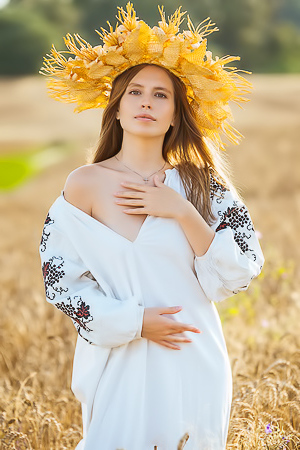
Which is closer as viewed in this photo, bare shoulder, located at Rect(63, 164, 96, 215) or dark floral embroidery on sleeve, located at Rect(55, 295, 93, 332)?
dark floral embroidery on sleeve, located at Rect(55, 295, 93, 332)

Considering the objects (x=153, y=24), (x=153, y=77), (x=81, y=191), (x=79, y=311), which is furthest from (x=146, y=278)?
(x=153, y=24)

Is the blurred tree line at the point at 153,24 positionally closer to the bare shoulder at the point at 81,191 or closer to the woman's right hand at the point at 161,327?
the bare shoulder at the point at 81,191

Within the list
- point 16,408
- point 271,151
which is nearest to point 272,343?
point 16,408

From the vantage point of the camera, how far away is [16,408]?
127 inches

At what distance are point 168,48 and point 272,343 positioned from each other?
2.84m

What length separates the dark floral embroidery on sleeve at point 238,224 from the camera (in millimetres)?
2574

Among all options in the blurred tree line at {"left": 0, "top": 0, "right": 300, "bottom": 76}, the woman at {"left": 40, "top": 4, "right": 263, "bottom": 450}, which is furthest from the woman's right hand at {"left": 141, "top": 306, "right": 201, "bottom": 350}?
the blurred tree line at {"left": 0, "top": 0, "right": 300, "bottom": 76}

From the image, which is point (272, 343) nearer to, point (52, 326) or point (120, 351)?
point (52, 326)

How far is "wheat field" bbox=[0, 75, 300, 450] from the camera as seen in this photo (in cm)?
302

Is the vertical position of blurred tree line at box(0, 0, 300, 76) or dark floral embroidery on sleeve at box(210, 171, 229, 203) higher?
blurred tree line at box(0, 0, 300, 76)

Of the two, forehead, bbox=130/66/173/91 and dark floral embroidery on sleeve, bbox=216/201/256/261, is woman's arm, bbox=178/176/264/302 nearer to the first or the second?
dark floral embroidery on sleeve, bbox=216/201/256/261

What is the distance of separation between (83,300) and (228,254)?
516 mm

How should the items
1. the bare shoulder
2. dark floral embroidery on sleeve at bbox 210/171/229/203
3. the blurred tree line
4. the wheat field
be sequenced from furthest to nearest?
1. the blurred tree line
2. the wheat field
3. dark floral embroidery on sleeve at bbox 210/171/229/203
4. the bare shoulder

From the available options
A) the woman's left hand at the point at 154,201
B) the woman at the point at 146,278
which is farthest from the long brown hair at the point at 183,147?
the woman's left hand at the point at 154,201
